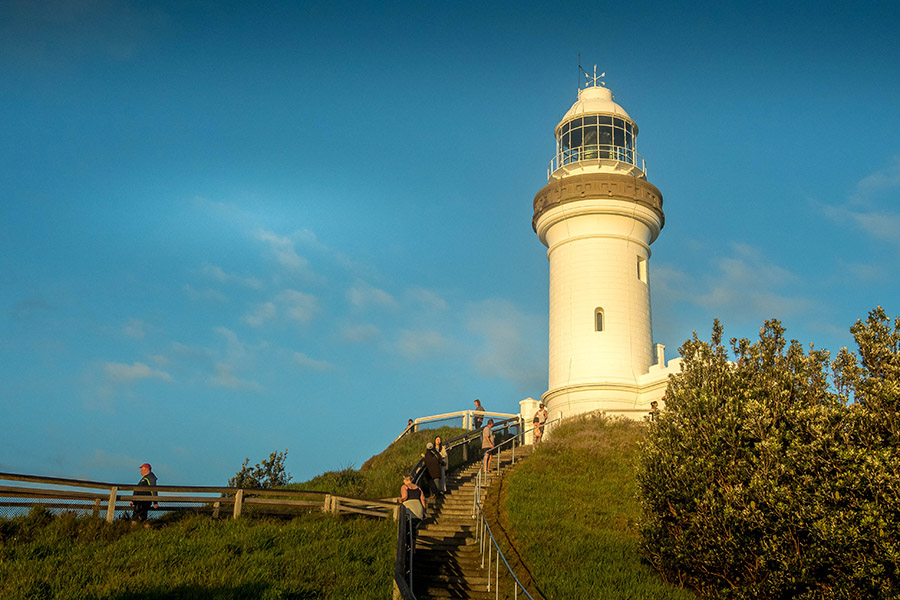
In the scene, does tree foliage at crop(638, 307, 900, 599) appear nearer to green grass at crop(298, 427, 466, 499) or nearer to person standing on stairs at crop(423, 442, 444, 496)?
person standing on stairs at crop(423, 442, 444, 496)

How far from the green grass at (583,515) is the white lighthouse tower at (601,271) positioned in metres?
2.73

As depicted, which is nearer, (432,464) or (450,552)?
(450,552)

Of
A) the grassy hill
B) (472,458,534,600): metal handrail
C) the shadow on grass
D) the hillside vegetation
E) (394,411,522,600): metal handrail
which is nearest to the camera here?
(394,411,522,600): metal handrail

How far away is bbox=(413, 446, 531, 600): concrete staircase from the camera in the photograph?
15.1 metres

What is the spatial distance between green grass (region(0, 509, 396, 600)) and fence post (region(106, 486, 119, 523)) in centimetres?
20

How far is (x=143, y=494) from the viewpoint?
1738cm

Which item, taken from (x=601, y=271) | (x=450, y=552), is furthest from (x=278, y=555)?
(x=601, y=271)

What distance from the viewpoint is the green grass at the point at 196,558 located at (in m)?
13.2

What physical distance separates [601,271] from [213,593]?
78.8ft

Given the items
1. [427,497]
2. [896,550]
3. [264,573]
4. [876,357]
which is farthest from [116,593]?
[876,357]

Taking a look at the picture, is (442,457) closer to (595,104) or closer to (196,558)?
(196,558)

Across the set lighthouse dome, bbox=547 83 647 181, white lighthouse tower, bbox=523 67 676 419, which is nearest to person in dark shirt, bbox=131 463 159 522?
white lighthouse tower, bbox=523 67 676 419

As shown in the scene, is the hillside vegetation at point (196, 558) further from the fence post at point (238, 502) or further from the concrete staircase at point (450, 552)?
the concrete staircase at point (450, 552)

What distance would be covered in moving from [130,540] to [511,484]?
422 inches
